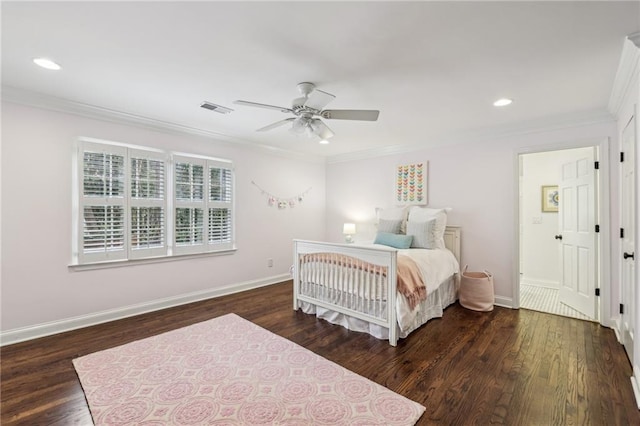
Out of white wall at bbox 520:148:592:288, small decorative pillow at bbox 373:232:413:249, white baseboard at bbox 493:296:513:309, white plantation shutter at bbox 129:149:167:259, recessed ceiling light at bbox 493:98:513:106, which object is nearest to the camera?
recessed ceiling light at bbox 493:98:513:106

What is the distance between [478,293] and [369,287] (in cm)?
173

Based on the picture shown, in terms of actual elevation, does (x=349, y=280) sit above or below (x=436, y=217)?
below

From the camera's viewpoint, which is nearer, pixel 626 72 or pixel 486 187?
pixel 626 72

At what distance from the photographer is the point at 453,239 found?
4.16m

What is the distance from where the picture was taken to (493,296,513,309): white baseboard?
148 inches

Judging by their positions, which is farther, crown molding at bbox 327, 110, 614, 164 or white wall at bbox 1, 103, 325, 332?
crown molding at bbox 327, 110, 614, 164

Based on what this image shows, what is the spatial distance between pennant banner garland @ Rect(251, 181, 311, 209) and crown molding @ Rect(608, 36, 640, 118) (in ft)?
14.1

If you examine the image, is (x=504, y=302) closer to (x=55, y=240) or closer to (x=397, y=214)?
(x=397, y=214)

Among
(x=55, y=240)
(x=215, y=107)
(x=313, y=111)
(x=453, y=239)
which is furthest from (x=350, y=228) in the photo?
(x=55, y=240)

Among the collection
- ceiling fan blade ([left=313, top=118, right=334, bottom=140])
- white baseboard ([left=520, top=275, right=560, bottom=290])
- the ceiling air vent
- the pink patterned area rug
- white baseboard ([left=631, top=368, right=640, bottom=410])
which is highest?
the ceiling air vent

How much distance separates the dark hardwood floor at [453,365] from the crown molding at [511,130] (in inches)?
90.2

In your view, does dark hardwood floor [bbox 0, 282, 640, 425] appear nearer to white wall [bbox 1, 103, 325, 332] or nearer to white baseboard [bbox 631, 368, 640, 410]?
white baseboard [bbox 631, 368, 640, 410]

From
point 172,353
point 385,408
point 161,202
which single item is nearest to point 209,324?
point 172,353

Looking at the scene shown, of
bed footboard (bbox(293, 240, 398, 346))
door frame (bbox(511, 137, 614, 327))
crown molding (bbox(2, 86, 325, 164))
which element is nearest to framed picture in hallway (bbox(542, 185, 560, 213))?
door frame (bbox(511, 137, 614, 327))
